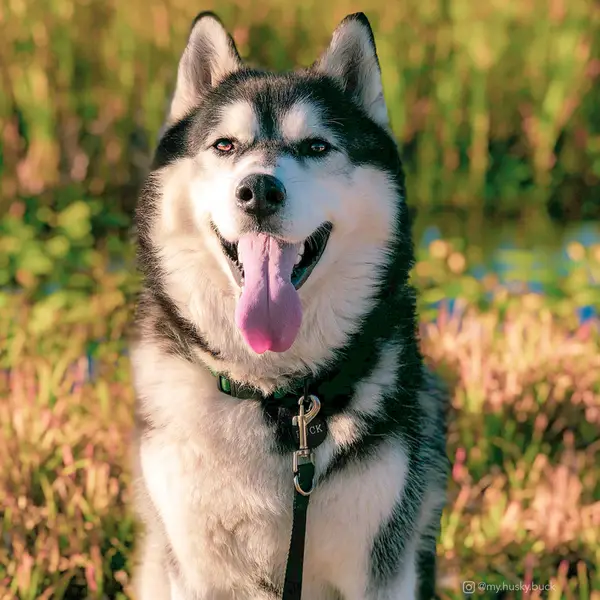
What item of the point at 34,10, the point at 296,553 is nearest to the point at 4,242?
the point at 34,10

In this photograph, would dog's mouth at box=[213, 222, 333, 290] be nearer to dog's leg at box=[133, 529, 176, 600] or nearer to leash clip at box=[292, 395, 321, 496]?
leash clip at box=[292, 395, 321, 496]

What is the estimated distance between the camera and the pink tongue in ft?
7.48

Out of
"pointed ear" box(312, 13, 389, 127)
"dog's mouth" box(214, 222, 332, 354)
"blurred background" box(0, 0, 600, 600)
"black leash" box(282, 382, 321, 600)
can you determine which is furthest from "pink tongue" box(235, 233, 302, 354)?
"blurred background" box(0, 0, 600, 600)

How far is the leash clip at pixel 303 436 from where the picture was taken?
2.27 metres

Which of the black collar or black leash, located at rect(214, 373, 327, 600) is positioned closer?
black leash, located at rect(214, 373, 327, 600)

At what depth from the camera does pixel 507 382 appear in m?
3.99

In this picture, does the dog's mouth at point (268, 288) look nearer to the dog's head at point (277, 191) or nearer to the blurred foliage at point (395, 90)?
the dog's head at point (277, 191)

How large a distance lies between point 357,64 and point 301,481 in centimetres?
120

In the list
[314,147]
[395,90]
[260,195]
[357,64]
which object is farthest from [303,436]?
[395,90]

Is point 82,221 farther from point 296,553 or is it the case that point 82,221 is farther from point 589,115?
point 589,115

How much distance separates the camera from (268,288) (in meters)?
2.28

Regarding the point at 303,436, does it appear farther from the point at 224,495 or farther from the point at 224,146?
the point at 224,146

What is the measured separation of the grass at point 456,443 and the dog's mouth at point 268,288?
1135mm

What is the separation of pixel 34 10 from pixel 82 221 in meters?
2.71
